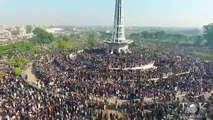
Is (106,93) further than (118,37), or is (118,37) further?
(118,37)

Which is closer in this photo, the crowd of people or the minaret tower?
the crowd of people

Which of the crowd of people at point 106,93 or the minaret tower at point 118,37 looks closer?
the crowd of people at point 106,93

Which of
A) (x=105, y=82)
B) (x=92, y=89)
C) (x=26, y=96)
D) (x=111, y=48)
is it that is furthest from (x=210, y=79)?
(x=111, y=48)

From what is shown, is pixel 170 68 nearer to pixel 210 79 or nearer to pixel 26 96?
pixel 210 79
